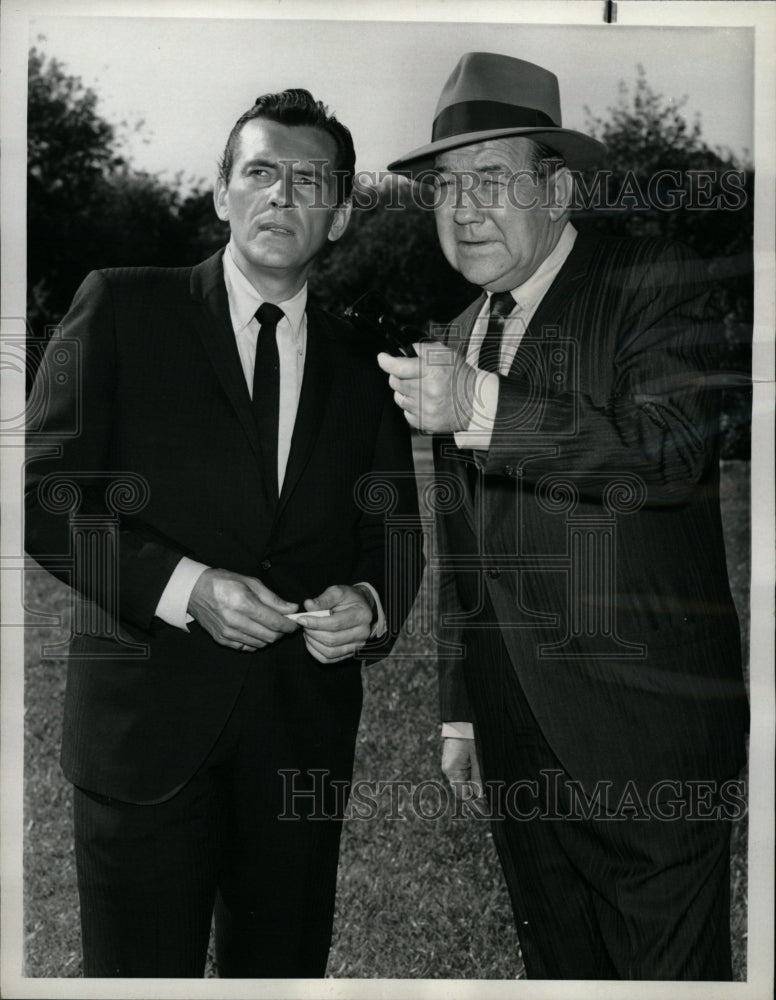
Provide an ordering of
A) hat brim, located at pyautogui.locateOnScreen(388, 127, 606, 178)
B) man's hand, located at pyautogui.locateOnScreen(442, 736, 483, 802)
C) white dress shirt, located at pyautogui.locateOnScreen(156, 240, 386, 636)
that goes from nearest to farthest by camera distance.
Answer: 1. hat brim, located at pyautogui.locateOnScreen(388, 127, 606, 178)
2. white dress shirt, located at pyautogui.locateOnScreen(156, 240, 386, 636)
3. man's hand, located at pyautogui.locateOnScreen(442, 736, 483, 802)

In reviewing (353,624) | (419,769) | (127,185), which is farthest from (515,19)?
(419,769)

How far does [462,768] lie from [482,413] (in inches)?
38.9

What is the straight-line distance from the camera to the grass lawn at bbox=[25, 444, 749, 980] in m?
3.18

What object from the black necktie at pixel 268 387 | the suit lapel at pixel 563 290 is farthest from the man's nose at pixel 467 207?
the black necktie at pixel 268 387

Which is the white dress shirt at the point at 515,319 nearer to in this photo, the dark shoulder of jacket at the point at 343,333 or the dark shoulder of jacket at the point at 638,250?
the dark shoulder of jacket at the point at 638,250

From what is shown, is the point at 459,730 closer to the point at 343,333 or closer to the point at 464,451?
the point at 464,451

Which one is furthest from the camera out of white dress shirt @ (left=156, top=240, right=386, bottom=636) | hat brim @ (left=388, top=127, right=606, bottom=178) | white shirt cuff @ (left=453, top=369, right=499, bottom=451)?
white dress shirt @ (left=156, top=240, right=386, bottom=636)

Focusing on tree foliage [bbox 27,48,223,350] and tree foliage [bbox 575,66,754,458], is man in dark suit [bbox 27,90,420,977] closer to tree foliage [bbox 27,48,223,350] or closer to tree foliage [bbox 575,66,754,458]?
tree foliage [bbox 27,48,223,350]

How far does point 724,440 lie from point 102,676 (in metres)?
1.74

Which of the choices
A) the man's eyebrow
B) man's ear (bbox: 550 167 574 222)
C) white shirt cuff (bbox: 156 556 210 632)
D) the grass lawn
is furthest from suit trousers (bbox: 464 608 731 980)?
the man's eyebrow

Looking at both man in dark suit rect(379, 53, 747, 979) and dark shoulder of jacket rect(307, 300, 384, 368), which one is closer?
man in dark suit rect(379, 53, 747, 979)

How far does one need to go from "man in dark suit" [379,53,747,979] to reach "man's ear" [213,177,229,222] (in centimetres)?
44

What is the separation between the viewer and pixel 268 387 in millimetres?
3084

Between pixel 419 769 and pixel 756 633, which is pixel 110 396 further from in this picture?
pixel 756 633
